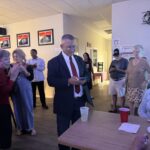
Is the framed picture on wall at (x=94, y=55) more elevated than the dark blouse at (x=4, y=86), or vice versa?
the framed picture on wall at (x=94, y=55)

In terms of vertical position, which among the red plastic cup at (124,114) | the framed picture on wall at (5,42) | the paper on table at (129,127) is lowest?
the paper on table at (129,127)

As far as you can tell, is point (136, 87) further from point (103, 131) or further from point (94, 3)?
point (94, 3)

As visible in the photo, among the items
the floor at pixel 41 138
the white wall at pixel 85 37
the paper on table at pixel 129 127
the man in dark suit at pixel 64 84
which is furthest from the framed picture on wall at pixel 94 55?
the paper on table at pixel 129 127

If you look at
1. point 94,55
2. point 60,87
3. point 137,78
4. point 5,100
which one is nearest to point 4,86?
point 5,100

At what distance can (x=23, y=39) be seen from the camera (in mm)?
6609

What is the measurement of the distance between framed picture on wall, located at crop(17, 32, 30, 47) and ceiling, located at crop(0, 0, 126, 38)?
0.51 m

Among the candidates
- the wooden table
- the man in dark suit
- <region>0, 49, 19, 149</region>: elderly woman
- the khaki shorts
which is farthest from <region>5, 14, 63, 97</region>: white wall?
the wooden table

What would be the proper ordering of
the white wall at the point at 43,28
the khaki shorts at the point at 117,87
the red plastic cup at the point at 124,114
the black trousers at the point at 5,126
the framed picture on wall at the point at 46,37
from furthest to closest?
1. the framed picture on wall at the point at 46,37
2. the white wall at the point at 43,28
3. the khaki shorts at the point at 117,87
4. the black trousers at the point at 5,126
5. the red plastic cup at the point at 124,114

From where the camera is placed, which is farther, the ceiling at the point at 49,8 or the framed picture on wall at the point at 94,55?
the framed picture on wall at the point at 94,55

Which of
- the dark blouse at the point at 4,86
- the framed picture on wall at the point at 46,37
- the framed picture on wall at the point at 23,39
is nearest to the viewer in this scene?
the dark blouse at the point at 4,86

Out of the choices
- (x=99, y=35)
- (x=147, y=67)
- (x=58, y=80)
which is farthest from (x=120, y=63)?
(x=99, y=35)

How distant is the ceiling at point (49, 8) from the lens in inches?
186

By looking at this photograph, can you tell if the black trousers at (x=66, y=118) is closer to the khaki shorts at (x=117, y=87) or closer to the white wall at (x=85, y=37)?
the khaki shorts at (x=117, y=87)

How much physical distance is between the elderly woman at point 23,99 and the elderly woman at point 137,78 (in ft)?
5.64
